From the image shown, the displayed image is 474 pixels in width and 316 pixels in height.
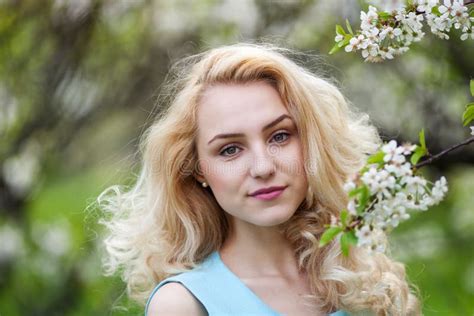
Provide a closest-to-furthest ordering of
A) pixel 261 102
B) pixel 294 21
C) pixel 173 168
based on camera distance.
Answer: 1. pixel 261 102
2. pixel 173 168
3. pixel 294 21

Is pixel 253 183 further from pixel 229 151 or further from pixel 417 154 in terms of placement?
pixel 417 154

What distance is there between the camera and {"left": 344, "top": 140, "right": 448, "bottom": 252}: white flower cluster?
1.57m

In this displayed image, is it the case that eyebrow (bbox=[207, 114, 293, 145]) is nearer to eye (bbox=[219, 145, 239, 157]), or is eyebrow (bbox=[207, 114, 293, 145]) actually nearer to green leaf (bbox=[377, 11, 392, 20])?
eye (bbox=[219, 145, 239, 157])

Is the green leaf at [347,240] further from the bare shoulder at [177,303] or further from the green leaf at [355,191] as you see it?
the bare shoulder at [177,303]

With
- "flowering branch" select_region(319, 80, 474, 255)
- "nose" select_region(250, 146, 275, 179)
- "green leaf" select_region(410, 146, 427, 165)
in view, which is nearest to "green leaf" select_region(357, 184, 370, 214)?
"flowering branch" select_region(319, 80, 474, 255)

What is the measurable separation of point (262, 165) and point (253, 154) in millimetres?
42

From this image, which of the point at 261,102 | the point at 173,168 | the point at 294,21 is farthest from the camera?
the point at 294,21

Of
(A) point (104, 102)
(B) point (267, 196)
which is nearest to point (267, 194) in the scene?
(B) point (267, 196)

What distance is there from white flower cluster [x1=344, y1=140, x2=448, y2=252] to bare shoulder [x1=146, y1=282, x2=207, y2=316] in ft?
2.79

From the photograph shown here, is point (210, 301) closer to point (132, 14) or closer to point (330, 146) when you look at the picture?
point (330, 146)

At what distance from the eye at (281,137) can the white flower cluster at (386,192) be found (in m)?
0.70

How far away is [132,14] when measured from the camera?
5.06 m

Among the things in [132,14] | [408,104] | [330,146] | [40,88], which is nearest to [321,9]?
[408,104]

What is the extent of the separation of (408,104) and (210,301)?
2.80 m
